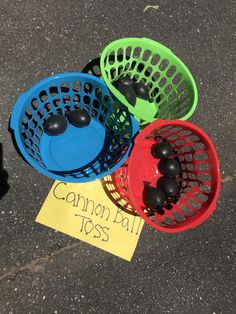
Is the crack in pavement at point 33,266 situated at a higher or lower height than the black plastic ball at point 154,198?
lower

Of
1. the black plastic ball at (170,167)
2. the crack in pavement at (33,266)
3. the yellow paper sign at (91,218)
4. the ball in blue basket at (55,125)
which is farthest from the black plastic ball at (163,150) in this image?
the crack in pavement at (33,266)

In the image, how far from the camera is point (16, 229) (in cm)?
125

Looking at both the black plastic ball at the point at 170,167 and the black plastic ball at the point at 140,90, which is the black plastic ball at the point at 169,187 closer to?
the black plastic ball at the point at 170,167

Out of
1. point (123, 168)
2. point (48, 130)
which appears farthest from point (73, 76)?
point (123, 168)

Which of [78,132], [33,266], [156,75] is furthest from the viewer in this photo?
[156,75]

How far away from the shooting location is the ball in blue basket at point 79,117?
1.29 metres

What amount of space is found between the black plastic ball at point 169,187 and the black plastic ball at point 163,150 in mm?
87

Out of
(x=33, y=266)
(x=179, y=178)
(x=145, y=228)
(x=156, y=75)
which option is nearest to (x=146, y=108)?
(x=156, y=75)

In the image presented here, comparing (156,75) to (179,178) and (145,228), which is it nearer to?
(179,178)

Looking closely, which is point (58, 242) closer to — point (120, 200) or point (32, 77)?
point (120, 200)

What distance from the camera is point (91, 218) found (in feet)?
4.38

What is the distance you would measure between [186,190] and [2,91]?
815mm

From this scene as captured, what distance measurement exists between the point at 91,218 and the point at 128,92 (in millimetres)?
492

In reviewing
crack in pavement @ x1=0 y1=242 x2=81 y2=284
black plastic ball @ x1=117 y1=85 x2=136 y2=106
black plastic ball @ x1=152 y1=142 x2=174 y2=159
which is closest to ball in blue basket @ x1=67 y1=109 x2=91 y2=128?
black plastic ball @ x1=117 y1=85 x2=136 y2=106
